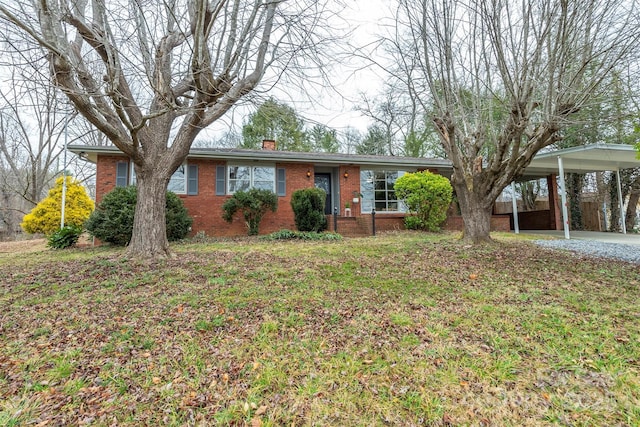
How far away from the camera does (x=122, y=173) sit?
1057 centimetres

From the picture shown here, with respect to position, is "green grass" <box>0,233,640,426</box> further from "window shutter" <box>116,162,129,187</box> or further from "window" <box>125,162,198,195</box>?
"window" <box>125,162,198,195</box>

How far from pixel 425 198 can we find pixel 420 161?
9.14 ft

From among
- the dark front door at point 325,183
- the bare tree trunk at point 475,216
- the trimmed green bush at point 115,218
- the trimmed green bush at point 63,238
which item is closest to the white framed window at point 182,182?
the trimmed green bush at point 115,218

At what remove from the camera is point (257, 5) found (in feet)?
Result: 15.5

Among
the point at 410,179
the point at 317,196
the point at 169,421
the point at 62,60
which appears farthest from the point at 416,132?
the point at 169,421

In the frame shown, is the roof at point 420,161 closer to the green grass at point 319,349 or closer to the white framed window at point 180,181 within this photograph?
the white framed window at point 180,181

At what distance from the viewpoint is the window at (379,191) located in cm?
1356

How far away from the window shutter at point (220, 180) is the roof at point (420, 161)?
540mm

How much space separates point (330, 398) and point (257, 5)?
5.22m

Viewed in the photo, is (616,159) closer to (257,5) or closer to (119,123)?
(257,5)

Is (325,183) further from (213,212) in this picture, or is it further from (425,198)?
(213,212)

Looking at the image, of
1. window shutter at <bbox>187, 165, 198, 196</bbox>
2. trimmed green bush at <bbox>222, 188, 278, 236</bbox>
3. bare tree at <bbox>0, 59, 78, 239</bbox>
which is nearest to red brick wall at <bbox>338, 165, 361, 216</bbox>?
trimmed green bush at <bbox>222, 188, 278, 236</bbox>

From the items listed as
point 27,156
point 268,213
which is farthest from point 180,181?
point 27,156

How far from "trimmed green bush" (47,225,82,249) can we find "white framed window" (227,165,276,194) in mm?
4763
